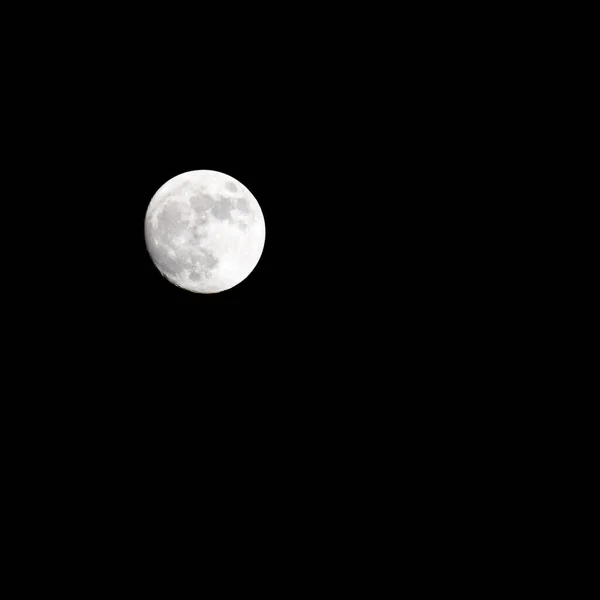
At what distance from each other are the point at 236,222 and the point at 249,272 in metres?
0.45

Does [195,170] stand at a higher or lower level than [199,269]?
higher

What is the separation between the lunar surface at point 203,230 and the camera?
347 cm

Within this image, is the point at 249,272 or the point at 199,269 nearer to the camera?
the point at 199,269

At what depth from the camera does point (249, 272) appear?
3801 mm

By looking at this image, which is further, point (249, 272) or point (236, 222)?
point (249, 272)

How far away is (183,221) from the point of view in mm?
3463

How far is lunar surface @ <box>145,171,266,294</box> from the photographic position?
3.47m

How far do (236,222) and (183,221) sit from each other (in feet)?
1.26

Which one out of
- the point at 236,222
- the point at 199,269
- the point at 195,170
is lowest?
the point at 199,269

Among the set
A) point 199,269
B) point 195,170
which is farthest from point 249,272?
point 195,170

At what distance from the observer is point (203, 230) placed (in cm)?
346

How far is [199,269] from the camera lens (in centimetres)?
356

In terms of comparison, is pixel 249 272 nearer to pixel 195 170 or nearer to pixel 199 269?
pixel 199 269

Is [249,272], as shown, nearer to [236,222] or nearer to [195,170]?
[236,222]
